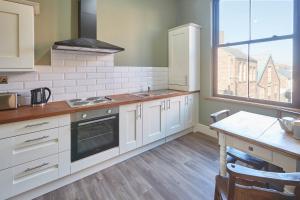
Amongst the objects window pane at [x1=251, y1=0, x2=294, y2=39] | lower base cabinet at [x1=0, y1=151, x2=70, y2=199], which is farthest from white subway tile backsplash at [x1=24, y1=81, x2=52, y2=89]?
window pane at [x1=251, y1=0, x2=294, y2=39]

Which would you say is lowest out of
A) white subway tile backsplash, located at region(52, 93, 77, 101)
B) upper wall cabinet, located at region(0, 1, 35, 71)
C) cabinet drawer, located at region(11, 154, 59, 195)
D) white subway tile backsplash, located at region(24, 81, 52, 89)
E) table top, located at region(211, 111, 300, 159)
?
cabinet drawer, located at region(11, 154, 59, 195)

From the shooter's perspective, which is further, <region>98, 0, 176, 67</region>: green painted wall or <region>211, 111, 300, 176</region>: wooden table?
<region>98, 0, 176, 67</region>: green painted wall

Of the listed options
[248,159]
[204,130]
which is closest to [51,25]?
[248,159]

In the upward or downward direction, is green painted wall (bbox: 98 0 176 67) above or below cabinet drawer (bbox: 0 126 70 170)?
above

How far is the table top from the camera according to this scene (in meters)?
1.22

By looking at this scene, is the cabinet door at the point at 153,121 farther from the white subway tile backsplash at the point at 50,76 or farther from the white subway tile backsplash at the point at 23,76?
the white subway tile backsplash at the point at 23,76

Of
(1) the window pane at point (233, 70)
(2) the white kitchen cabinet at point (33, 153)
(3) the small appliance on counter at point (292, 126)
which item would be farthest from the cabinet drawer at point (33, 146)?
Answer: (1) the window pane at point (233, 70)

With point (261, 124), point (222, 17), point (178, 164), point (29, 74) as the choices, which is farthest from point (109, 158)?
point (222, 17)

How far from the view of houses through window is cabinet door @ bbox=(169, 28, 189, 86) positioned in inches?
23.3

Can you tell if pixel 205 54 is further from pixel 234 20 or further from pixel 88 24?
pixel 88 24

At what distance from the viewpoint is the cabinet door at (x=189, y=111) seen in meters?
3.27

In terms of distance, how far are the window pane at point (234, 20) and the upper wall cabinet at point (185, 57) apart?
17.4 inches

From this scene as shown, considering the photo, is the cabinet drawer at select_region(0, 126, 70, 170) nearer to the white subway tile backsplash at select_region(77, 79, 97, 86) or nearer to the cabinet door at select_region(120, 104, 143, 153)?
the cabinet door at select_region(120, 104, 143, 153)

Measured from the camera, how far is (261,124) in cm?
168
